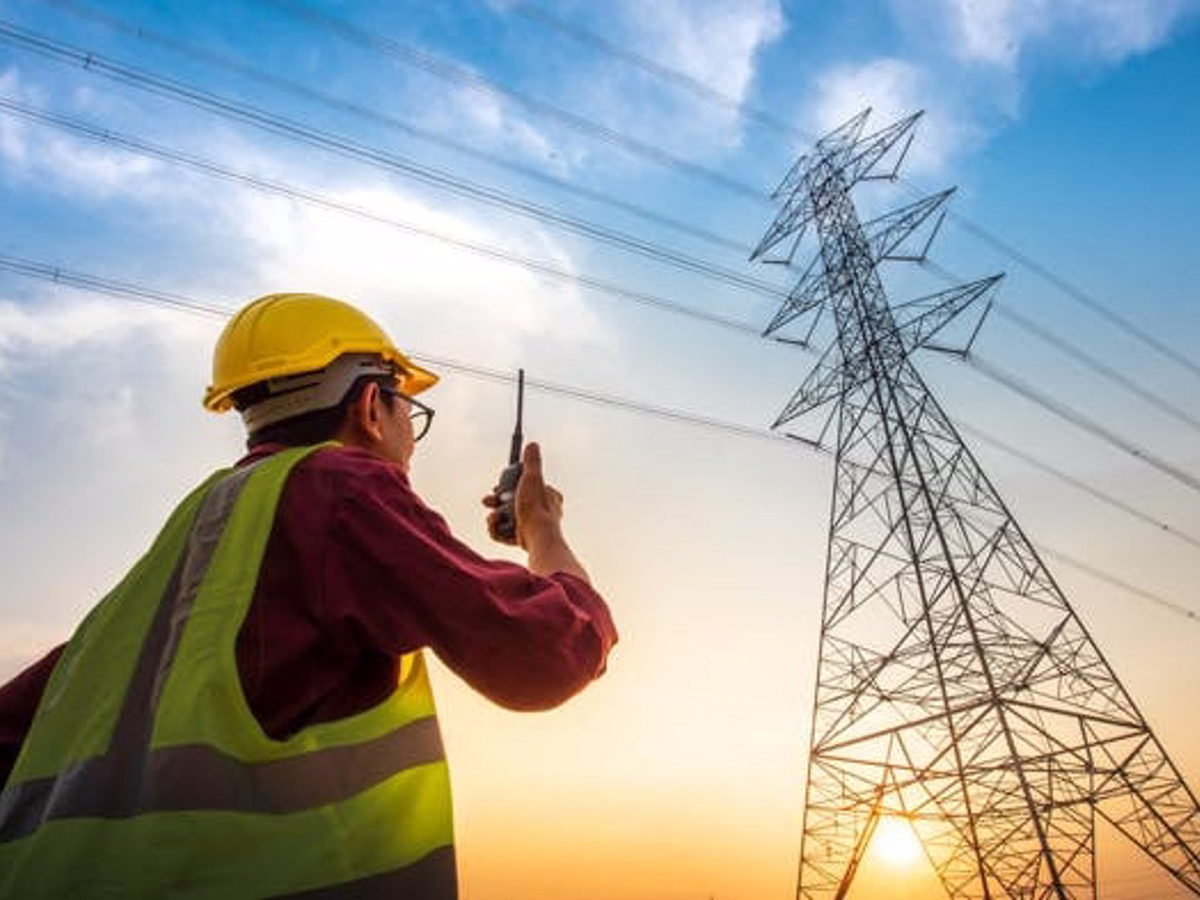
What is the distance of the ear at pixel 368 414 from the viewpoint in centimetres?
163

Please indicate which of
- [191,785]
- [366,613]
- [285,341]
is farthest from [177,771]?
[285,341]

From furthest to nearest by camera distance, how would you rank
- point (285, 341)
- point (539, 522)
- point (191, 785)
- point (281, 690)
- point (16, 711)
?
point (285, 341), point (539, 522), point (16, 711), point (281, 690), point (191, 785)

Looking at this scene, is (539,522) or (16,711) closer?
(16,711)

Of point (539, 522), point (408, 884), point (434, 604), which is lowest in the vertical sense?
point (408, 884)

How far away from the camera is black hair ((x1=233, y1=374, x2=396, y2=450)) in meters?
1.59

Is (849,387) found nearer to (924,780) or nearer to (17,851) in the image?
(924,780)

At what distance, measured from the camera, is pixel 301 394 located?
166 centimetres

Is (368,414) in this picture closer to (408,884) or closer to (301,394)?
(301,394)

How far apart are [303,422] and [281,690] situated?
67cm

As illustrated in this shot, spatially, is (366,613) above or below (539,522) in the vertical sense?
below

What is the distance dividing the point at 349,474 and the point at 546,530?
50 cm

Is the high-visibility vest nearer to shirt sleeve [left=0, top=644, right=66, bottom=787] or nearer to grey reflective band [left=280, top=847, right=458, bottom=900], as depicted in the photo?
grey reflective band [left=280, top=847, right=458, bottom=900]

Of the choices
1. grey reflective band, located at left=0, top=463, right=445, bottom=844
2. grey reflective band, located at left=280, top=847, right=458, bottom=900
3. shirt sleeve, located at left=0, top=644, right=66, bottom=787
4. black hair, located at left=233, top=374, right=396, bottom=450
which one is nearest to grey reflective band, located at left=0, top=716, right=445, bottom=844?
grey reflective band, located at left=0, top=463, right=445, bottom=844

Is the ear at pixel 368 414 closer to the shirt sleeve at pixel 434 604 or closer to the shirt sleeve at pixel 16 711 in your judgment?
the shirt sleeve at pixel 434 604
